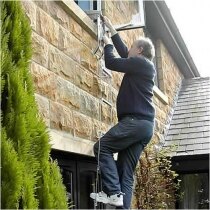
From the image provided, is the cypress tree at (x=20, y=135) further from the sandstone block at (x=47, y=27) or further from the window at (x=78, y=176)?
the window at (x=78, y=176)

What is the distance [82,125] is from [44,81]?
85cm

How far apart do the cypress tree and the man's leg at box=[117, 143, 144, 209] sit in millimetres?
1092

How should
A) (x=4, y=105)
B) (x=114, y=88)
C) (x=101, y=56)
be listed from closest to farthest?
(x=4, y=105), (x=101, y=56), (x=114, y=88)

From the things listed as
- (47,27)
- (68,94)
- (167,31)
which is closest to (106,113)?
(68,94)

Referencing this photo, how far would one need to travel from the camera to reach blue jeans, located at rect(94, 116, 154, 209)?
Answer: 3.77 metres

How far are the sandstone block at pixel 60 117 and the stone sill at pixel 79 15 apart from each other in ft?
3.39

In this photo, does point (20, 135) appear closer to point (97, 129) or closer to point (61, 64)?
point (61, 64)

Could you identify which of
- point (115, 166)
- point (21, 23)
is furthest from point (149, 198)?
point (21, 23)

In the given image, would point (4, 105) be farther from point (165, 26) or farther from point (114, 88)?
point (165, 26)

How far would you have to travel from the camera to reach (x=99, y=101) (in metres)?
5.12

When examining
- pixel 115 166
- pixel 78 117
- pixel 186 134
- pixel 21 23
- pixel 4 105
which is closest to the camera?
pixel 4 105

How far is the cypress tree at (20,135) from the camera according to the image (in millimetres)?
2482

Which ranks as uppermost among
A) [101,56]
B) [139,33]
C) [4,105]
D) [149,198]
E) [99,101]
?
[139,33]

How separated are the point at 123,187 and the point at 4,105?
159 centimetres
